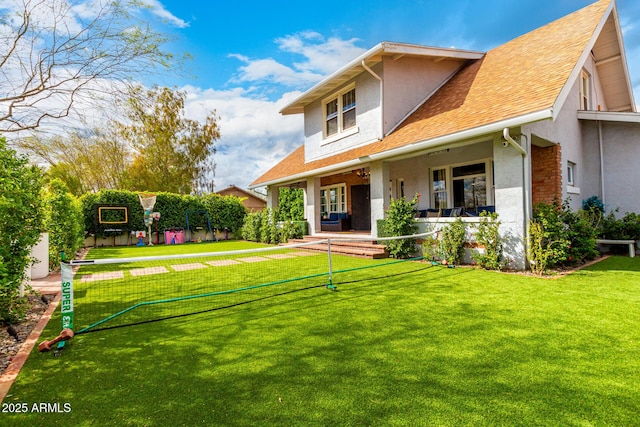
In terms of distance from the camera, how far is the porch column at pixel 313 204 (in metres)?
14.3

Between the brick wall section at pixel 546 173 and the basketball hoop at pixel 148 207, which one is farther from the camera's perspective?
the basketball hoop at pixel 148 207

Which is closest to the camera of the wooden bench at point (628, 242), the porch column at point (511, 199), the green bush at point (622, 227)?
the porch column at point (511, 199)

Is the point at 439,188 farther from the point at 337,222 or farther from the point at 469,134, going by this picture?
the point at 337,222

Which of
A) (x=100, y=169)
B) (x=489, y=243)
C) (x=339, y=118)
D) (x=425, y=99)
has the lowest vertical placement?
(x=489, y=243)

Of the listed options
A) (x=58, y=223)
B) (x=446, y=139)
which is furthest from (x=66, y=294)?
(x=446, y=139)

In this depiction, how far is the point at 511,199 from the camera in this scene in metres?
7.66

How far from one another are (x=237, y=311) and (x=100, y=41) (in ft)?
17.9

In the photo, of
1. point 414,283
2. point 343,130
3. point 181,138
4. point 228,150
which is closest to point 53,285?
point 414,283

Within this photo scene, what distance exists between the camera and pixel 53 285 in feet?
23.7

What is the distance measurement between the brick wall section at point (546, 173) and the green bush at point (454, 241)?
8.74 ft

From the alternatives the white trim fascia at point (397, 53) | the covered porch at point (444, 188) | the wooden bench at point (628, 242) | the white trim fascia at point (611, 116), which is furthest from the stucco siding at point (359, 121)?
the wooden bench at point (628, 242)

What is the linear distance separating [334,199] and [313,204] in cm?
392

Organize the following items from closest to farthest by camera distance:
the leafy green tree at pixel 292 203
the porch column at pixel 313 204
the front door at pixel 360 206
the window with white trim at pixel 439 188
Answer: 1. the window with white trim at pixel 439 188
2. the porch column at pixel 313 204
3. the front door at pixel 360 206
4. the leafy green tree at pixel 292 203

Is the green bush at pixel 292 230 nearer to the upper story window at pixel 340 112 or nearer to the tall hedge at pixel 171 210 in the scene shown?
the upper story window at pixel 340 112
